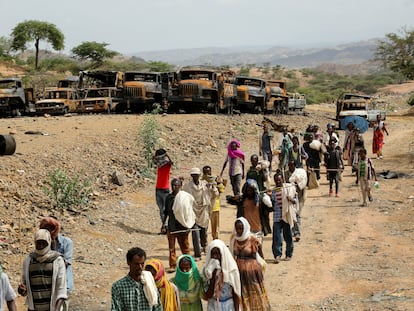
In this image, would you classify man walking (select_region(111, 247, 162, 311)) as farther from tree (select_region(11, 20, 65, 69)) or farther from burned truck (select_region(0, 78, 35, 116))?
tree (select_region(11, 20, 65, 69))

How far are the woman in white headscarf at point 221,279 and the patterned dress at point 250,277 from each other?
45 centimetres

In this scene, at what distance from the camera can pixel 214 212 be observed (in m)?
10.7

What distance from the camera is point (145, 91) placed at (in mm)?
27766

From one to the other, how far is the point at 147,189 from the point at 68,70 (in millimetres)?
45525

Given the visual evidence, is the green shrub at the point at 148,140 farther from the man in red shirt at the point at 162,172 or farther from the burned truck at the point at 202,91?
the burned truck at the point at 202,91

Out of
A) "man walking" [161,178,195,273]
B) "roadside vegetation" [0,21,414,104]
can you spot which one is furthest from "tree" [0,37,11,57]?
"man walking" [161,178,195,273]

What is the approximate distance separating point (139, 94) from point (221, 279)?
2167 centimetres

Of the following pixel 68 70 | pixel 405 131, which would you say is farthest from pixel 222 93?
pixel 68 70

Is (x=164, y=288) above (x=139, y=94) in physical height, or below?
below

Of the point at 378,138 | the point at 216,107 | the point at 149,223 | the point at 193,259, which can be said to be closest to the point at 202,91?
the point at 216,107

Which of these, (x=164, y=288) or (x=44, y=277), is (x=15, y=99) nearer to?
(x=44, y=277)

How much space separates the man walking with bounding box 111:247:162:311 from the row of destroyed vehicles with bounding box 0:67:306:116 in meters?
22.1

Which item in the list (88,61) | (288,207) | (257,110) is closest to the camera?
(288,207)

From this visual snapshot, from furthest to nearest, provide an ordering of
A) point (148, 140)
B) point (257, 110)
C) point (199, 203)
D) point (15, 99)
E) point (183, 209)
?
→ point (257, 110) < point (15, 99) < point (148, 140) < point (199, 203) < point (183, 209)
